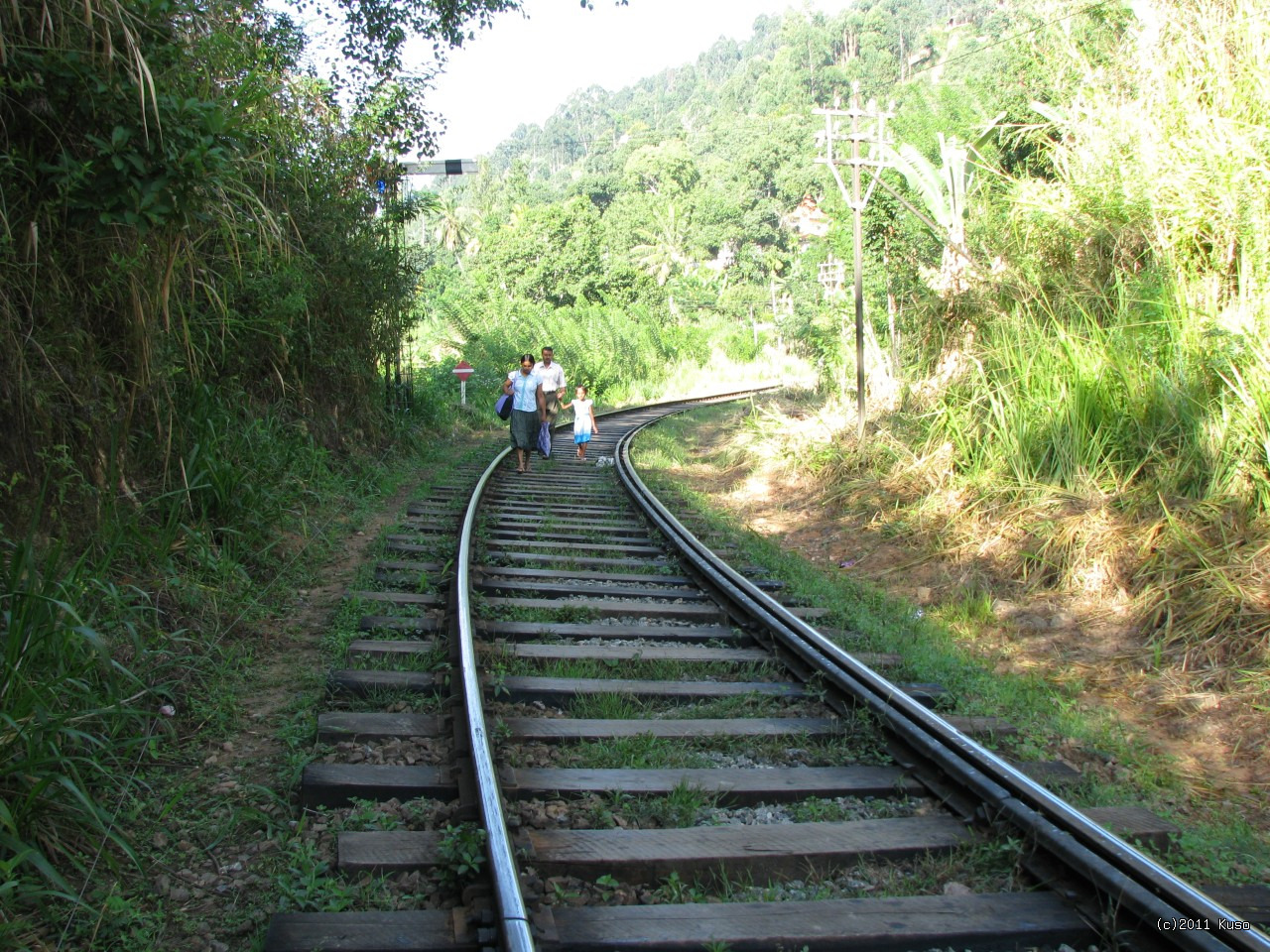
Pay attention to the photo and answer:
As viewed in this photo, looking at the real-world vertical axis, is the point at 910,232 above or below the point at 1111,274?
above

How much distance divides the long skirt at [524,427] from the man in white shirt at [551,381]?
311 millimetres

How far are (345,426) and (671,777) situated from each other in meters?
9.00

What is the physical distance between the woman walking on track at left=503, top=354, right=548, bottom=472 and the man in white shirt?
121mm

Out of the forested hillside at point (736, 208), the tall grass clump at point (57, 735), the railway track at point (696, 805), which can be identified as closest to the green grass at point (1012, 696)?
the railway track at point (696, 805)

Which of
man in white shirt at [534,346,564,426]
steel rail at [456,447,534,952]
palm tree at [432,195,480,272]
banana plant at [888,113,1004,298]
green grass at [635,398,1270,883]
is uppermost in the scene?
palm tree at [432,195,480,272]

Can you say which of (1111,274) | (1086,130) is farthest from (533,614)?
(1086,130)

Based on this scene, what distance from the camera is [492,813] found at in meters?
3.17

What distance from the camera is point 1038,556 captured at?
6.92 m

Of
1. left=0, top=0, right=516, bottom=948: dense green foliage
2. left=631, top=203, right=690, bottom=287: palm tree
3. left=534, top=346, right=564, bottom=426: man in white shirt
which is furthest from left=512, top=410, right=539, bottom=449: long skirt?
left=631, top=203, right=690, bottom=287: palm tree

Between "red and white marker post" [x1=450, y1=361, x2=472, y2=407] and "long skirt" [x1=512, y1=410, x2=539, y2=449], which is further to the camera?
"red and white marker post" [x1=450, y1=361, x2=472, y2=407]

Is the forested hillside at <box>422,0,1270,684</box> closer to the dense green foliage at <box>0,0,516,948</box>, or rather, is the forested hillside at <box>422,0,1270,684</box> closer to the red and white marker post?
the dense green foliage at <box>0,0,516,948</box>

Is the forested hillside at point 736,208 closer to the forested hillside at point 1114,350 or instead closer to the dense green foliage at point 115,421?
the forested hillside at point 1114,350

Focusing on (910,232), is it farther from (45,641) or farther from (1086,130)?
(45,641)

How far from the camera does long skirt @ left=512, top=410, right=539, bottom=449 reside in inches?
488
